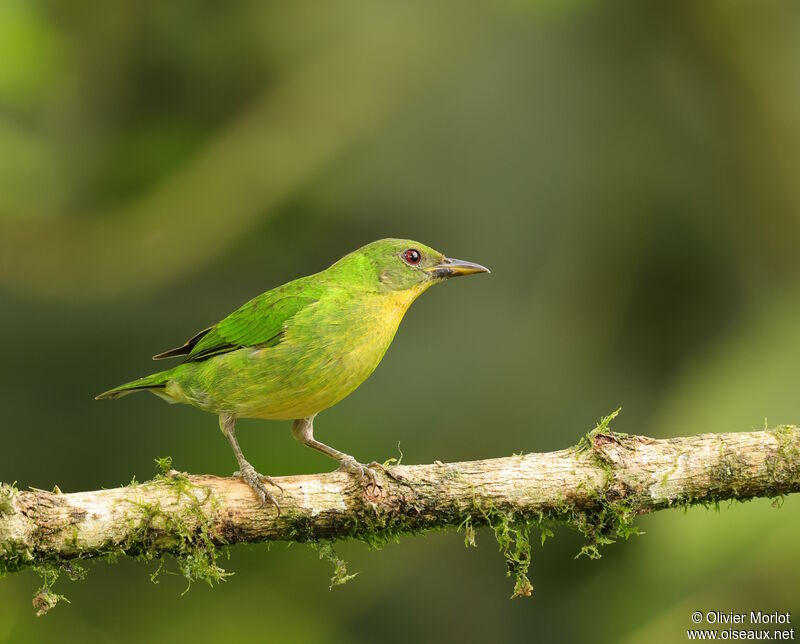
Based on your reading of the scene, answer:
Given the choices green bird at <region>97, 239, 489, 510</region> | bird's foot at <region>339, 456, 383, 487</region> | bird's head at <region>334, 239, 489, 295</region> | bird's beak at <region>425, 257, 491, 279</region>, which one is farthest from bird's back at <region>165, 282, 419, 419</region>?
bird's foot at <region>339, 456, 383, 487</region>

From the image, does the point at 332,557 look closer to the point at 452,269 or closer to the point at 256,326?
the point at 256,326

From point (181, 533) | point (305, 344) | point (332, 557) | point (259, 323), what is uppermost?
point (259, 323)

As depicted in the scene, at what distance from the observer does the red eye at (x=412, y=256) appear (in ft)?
17.3

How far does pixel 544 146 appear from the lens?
10.7m

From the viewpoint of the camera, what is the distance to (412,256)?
5.29 m

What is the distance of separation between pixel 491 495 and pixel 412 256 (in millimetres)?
1594

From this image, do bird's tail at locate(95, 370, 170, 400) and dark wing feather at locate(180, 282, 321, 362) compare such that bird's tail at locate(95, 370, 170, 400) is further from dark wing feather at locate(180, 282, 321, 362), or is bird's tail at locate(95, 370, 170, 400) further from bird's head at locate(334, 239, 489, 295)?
bird's head at locate(334, 239, 489, 295)

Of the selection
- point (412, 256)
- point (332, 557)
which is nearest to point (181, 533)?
point (332, 557)

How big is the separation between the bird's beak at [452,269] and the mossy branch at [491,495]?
4.50ft

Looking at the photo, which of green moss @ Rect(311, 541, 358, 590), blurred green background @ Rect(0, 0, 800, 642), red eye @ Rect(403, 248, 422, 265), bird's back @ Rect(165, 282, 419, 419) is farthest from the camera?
blurred green background @ Rect(0, 0, 800, 642)

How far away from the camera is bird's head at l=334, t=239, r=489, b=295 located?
513cm

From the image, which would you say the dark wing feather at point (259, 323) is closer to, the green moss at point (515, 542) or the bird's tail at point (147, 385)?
the bird's tail at point (147, 385)

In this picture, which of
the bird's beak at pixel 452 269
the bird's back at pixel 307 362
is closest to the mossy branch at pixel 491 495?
the bird's back at pixel 307 362

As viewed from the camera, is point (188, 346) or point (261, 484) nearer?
point (261, 484)
